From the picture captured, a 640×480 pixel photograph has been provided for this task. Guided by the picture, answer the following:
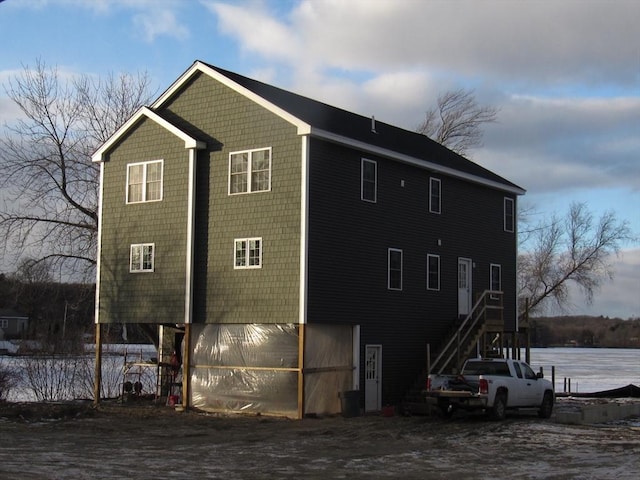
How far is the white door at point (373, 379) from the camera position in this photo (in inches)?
1121

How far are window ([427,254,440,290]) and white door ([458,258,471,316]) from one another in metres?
1.63

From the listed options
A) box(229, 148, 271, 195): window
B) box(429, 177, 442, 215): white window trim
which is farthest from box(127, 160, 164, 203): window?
box(429, 177, 442, 215): white window trim

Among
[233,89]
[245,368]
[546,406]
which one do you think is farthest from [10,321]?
[546,406]

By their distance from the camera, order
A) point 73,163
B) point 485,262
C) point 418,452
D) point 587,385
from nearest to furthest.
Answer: point 418,452
point 485,262
point 73,163
point 587,385

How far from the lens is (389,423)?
955 inches

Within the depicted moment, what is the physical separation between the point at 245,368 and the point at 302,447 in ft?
27.8

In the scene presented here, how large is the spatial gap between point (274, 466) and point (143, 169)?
53.7 ft

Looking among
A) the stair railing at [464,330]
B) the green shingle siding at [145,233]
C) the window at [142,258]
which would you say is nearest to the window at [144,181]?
the green shingle siding at [145,233]

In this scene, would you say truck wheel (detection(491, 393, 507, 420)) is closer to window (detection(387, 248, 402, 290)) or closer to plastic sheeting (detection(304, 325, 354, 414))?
plastic sheeting (detection(304, 325, 354, 414))

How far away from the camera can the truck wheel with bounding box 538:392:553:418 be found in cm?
2659

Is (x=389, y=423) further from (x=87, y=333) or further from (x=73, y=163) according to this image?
(x=87, y=333)

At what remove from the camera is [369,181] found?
28.9m

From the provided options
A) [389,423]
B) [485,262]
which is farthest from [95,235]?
[389,423]

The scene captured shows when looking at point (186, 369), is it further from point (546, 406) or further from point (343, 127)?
point (546, 406)
